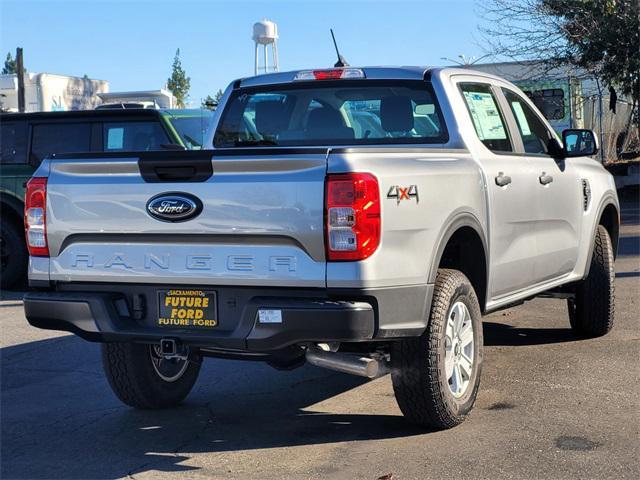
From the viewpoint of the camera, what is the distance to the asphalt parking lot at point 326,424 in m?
4.52

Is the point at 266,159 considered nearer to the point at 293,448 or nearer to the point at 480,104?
the point at 293,448

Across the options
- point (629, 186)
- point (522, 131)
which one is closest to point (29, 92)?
point (629, 186)

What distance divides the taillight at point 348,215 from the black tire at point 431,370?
0.68 meters

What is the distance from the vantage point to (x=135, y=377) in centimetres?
551

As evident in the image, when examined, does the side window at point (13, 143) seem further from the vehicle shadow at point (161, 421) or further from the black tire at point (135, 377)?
the black tire at point (135, 377)

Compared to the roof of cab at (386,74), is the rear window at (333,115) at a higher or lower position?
lower

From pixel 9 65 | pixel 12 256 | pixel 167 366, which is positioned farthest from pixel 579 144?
pixel 9 65

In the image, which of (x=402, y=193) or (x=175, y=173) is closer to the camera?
(x=402, y=193)

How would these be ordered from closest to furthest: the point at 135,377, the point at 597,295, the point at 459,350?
the point at 459,350 → the point at 135,377 → the point at 597,295

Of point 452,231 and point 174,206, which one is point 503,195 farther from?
point 174,206

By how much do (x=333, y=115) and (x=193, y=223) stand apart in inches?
68.9

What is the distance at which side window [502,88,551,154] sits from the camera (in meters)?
6.41

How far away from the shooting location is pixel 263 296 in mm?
4391

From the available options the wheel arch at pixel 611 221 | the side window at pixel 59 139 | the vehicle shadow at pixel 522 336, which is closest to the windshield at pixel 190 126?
the side window at pixel 59 139
